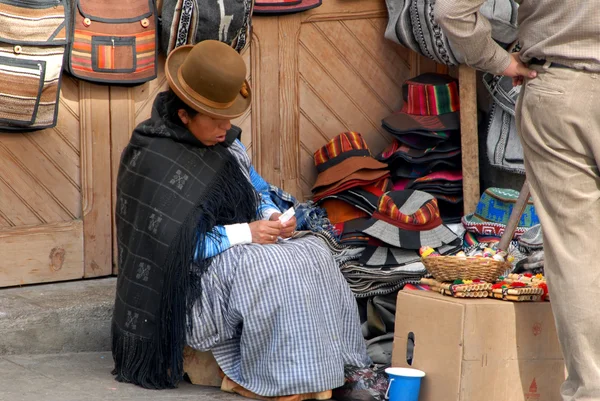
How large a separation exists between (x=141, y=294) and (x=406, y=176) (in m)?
1.91

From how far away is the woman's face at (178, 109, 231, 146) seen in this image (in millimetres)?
4340

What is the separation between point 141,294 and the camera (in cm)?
432

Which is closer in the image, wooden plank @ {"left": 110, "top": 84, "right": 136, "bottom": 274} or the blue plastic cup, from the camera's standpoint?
the blue plastic cup

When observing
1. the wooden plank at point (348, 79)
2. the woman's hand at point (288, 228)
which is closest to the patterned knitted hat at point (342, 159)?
the wooden plank at point (348, 79)

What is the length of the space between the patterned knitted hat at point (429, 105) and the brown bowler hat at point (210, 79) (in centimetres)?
164

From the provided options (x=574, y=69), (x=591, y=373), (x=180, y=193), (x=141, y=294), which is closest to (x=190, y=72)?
(x=180, y=193)

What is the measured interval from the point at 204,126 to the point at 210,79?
221 millimetres

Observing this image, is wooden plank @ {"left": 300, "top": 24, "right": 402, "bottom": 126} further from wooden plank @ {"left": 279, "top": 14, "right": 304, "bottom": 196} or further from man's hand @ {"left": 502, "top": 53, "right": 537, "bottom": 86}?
man's hand @ {"left": 502, "top": 53, "right": 537, "bottom": 86}

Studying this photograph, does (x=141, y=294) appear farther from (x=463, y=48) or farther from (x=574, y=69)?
(x=574, y=69)

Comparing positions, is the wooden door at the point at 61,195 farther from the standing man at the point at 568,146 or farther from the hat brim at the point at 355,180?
the standing man at the point at 568,146

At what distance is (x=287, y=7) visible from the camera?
18.0ft

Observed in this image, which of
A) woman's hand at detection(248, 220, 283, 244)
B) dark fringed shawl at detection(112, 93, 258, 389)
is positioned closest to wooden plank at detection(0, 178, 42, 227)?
dark fringed shawl at detection(112, 93, 258, 389)

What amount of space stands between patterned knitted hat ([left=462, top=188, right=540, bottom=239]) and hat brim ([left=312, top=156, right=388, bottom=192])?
54cm

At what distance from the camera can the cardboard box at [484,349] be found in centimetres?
396
